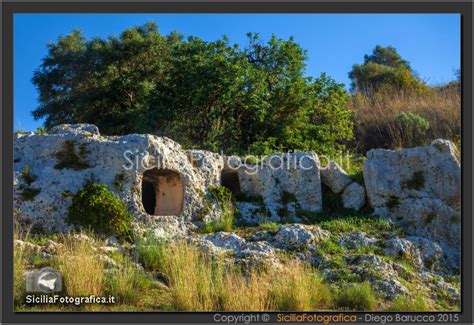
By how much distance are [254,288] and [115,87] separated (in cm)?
1541

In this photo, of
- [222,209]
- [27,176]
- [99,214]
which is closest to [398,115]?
[222,209]

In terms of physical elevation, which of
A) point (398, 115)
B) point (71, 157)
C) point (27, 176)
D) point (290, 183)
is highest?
point (398, 115)

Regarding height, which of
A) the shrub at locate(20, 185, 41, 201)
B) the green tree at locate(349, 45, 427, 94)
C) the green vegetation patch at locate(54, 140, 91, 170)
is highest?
the green tree at locate(349, 45, 427, 94)

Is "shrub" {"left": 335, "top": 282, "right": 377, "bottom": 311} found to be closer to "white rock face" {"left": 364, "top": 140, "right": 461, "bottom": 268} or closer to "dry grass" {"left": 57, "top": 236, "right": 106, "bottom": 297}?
"dry grass" {"left": 57, "top": 236, "right": 106, "bottom": 297}

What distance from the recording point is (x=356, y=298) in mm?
8406

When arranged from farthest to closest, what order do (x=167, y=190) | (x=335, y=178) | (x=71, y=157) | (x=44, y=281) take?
(x=335, y=178)
(x=167, y=190)
(x=71, y=157)
(x=44, y=281)

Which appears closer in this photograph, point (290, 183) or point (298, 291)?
point (298, 291)

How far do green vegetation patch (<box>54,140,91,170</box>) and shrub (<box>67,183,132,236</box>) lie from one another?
2.73 ft

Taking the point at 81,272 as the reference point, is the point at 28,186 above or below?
above

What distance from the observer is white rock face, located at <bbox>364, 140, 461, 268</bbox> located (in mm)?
11914

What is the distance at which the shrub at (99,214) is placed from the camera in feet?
35.2

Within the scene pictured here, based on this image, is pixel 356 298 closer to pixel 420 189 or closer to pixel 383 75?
pixel 420 189

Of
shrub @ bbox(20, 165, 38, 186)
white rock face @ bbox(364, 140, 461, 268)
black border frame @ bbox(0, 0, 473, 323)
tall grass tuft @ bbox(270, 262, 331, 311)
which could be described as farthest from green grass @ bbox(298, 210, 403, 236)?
shrub @ bbox(20, 165, 38, 186)

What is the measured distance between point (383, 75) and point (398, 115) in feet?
34.2
